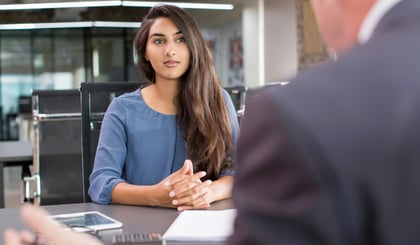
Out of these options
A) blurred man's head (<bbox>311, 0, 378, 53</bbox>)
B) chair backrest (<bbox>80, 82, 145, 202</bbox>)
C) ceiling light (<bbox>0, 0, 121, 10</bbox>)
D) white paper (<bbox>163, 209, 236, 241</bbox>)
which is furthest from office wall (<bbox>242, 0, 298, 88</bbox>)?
blurred man's head (<bbox>311, 0, 378, 53</bbox>)

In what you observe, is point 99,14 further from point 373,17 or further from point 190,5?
point 373,17

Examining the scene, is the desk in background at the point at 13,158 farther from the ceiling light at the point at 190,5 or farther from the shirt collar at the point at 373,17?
the ceiling light at the point at 190,5

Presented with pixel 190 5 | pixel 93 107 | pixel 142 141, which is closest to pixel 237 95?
pixel 93 107

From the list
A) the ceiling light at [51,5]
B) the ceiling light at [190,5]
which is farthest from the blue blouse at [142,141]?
the ceiling light at [51,5]

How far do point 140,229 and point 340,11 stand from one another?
88cm

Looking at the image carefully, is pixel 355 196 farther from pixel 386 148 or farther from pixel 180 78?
pixel 180 78

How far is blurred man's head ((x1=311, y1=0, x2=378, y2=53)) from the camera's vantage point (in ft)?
1.64

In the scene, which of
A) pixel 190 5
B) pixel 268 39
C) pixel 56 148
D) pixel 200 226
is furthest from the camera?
pixel 268 39

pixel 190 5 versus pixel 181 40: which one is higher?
pixel 190 5

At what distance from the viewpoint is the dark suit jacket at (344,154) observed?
403 millimetres

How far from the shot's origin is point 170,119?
1.85 meters

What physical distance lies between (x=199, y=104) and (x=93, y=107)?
453mm

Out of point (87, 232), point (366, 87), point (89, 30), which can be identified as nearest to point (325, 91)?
point (366, 87)

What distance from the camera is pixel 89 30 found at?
11281 millimetres
